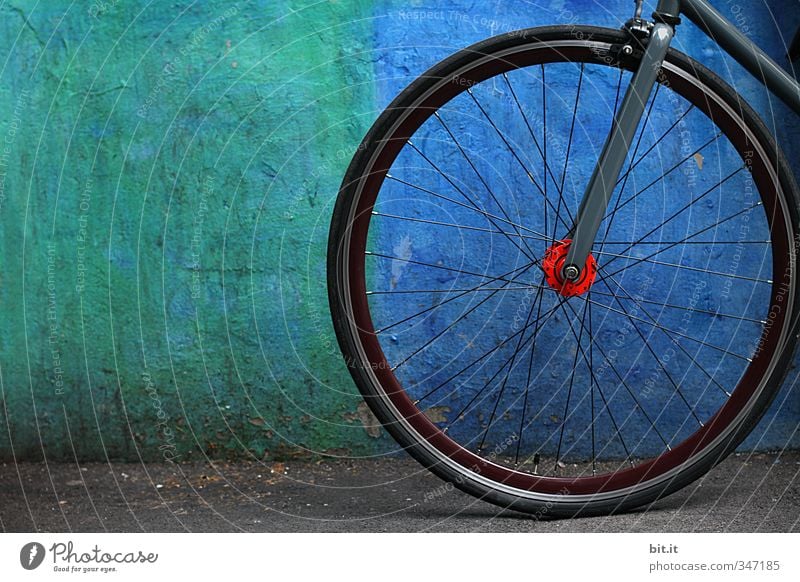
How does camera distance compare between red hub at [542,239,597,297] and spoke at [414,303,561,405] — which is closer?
red hub at [542,239,597,297]

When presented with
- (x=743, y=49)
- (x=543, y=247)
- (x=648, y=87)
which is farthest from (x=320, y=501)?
(x=743, y=49)

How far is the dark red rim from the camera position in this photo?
2.00m

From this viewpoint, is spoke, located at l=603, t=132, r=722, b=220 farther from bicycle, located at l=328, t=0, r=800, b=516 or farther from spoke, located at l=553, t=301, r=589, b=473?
spoke, located at l=553, t=301, r=589, b=473

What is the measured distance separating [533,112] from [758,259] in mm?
632

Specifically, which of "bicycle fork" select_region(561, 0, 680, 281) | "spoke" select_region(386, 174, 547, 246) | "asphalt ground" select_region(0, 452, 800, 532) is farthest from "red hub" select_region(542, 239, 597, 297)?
"asphalt ground" select_region(0, 452, 800, 532)

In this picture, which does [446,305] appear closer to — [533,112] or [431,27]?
[533,112]

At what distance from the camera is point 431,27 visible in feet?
7.71

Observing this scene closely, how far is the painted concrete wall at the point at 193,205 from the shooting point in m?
2.34

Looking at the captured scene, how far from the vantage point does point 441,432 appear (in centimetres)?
212

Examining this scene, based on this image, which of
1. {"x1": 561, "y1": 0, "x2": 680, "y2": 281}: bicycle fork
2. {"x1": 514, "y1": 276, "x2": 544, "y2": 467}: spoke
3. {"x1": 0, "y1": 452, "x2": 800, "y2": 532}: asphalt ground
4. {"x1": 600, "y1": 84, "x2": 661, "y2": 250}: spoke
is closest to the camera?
{"x1": 561, "y1": 0, "x2": 680, "y2": 281}: bicycle fork

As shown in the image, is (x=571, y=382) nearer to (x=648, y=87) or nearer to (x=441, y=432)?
(x=441, y=432)

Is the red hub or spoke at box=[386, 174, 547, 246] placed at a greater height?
spoke at box=[386, 174, 547, 246]

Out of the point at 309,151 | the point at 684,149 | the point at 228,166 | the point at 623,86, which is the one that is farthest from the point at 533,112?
the point at 228,166
